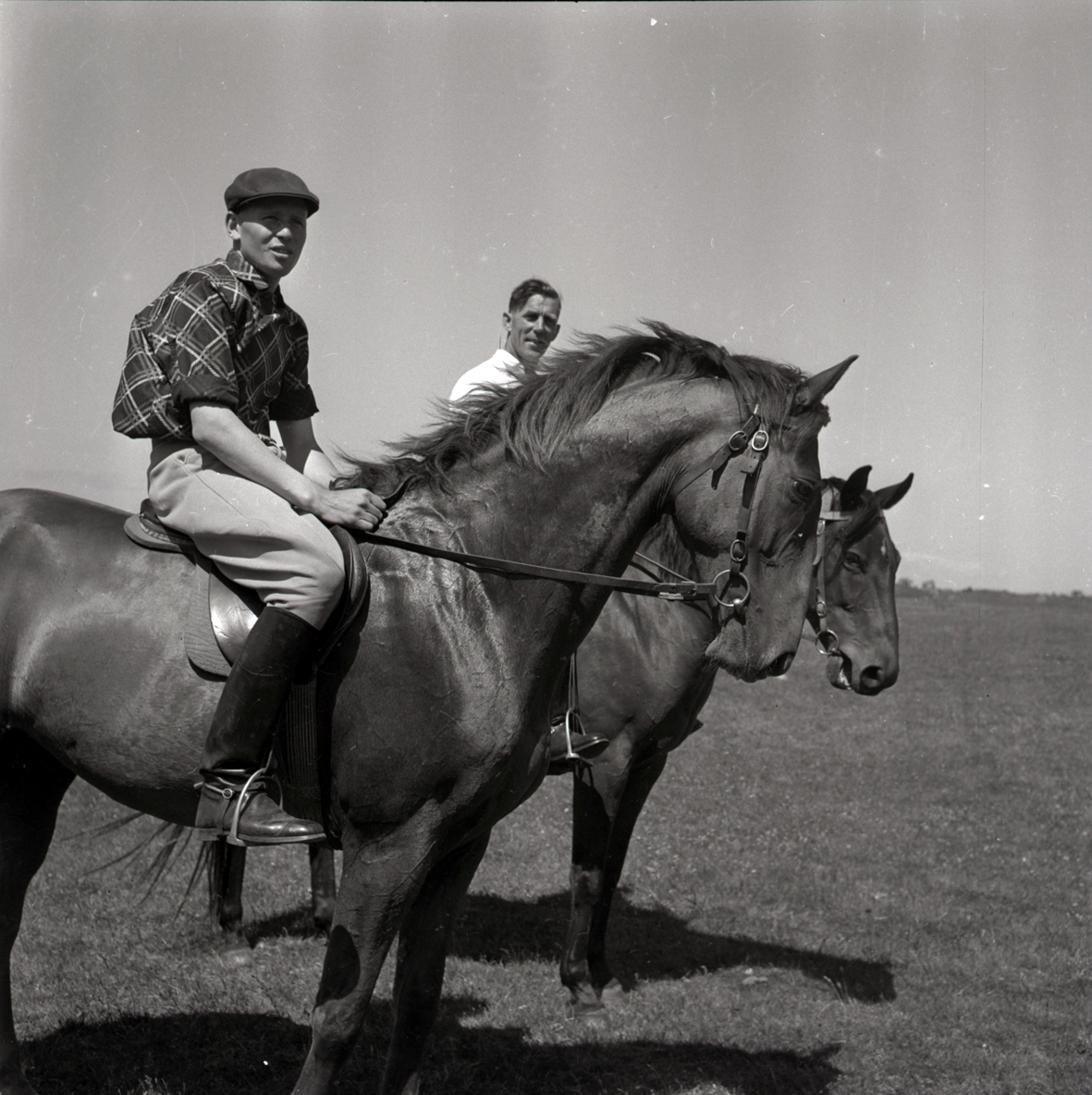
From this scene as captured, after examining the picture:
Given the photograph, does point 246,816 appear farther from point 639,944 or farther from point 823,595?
point 639,944

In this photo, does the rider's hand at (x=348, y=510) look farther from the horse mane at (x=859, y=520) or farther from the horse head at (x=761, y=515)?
the horse mane at (x=859, y=520)

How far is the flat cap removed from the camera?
416 centimetres

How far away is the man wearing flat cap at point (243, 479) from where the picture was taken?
12.8 ft

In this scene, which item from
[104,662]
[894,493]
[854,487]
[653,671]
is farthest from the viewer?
[894,493]

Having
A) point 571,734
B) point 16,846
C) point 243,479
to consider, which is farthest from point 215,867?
point 243,479

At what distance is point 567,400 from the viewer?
4.12 metres

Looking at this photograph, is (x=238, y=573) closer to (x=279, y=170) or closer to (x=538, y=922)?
(x=279, y=170)

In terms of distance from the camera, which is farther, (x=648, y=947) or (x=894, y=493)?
(x=648, y=947)

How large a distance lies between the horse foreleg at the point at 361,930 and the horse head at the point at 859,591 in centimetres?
324

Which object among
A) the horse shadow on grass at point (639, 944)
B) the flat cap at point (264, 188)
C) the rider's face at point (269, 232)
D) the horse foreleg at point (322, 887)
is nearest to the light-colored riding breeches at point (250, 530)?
the rider's face at point (269, 232)

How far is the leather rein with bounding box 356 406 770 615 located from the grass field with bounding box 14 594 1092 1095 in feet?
8.68

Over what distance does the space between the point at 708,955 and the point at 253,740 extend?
4.49 metres

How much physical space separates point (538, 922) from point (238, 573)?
479 centimetres

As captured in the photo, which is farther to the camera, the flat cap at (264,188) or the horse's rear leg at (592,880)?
the horse's rear leg at (592,880)
